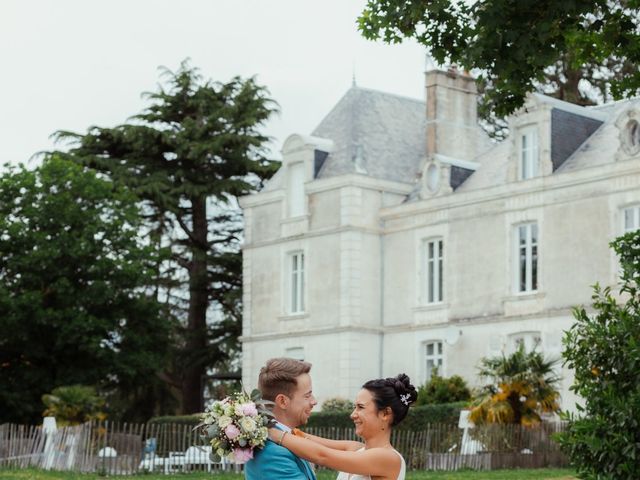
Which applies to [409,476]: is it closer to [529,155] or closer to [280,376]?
[280,376]

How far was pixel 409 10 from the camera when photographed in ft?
43.9

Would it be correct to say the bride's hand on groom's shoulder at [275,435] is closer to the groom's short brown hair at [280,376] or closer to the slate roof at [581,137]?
the groom's short brown hair at [280,376]

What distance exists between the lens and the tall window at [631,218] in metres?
32.2

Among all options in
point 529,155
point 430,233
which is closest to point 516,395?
point 529,155

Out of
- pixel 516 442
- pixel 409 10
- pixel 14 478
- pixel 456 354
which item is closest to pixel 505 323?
pixel 456 354

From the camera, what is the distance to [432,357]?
37594 millimetres

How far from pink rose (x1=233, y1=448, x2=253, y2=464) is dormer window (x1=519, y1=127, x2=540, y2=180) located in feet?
98.4

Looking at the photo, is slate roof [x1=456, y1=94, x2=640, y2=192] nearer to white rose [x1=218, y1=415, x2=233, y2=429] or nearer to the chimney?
the chimney

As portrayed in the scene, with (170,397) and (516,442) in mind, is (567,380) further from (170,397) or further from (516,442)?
(170,397)

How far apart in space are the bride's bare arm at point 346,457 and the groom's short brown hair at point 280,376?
0.18 meters

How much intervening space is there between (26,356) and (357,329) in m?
11.1

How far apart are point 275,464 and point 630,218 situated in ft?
90.9

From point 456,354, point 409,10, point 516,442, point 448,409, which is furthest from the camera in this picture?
point 456,354

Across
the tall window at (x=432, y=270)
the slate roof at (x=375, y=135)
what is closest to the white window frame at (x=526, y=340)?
the tall window at (x=432, y=270)
